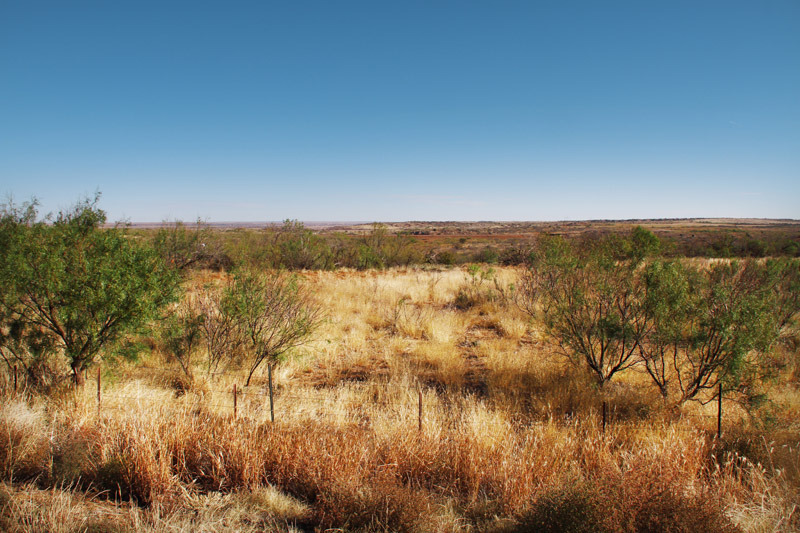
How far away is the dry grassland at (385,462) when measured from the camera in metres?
3.18

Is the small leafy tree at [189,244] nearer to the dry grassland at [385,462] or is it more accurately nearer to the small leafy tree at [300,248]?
the small leafy tree at [300,248]

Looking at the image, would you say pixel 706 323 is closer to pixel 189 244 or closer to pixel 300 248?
pixel 300 248

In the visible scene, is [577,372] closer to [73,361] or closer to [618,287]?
[618,287]

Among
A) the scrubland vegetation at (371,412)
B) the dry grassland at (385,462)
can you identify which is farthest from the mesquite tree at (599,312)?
the dry grassland at (385,462)

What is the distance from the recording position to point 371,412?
568cm

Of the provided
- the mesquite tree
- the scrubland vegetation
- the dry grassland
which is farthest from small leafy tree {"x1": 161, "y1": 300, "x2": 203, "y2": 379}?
the mesquite tree

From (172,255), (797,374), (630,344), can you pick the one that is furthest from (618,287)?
(172,255)

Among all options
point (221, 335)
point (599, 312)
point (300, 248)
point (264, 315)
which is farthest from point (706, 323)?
point (300, 248)

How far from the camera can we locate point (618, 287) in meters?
6.56

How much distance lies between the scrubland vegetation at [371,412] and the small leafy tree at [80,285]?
0.03m

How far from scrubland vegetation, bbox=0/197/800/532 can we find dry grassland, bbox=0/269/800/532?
0.03 m

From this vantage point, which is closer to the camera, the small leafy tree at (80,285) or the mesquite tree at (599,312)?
the small leafy tree at (80,285)

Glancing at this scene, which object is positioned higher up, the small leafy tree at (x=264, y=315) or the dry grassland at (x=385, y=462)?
the small leafy tree at (x=264, y=315)

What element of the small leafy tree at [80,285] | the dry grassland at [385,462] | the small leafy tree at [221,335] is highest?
the small leafy tree at [80,285]
